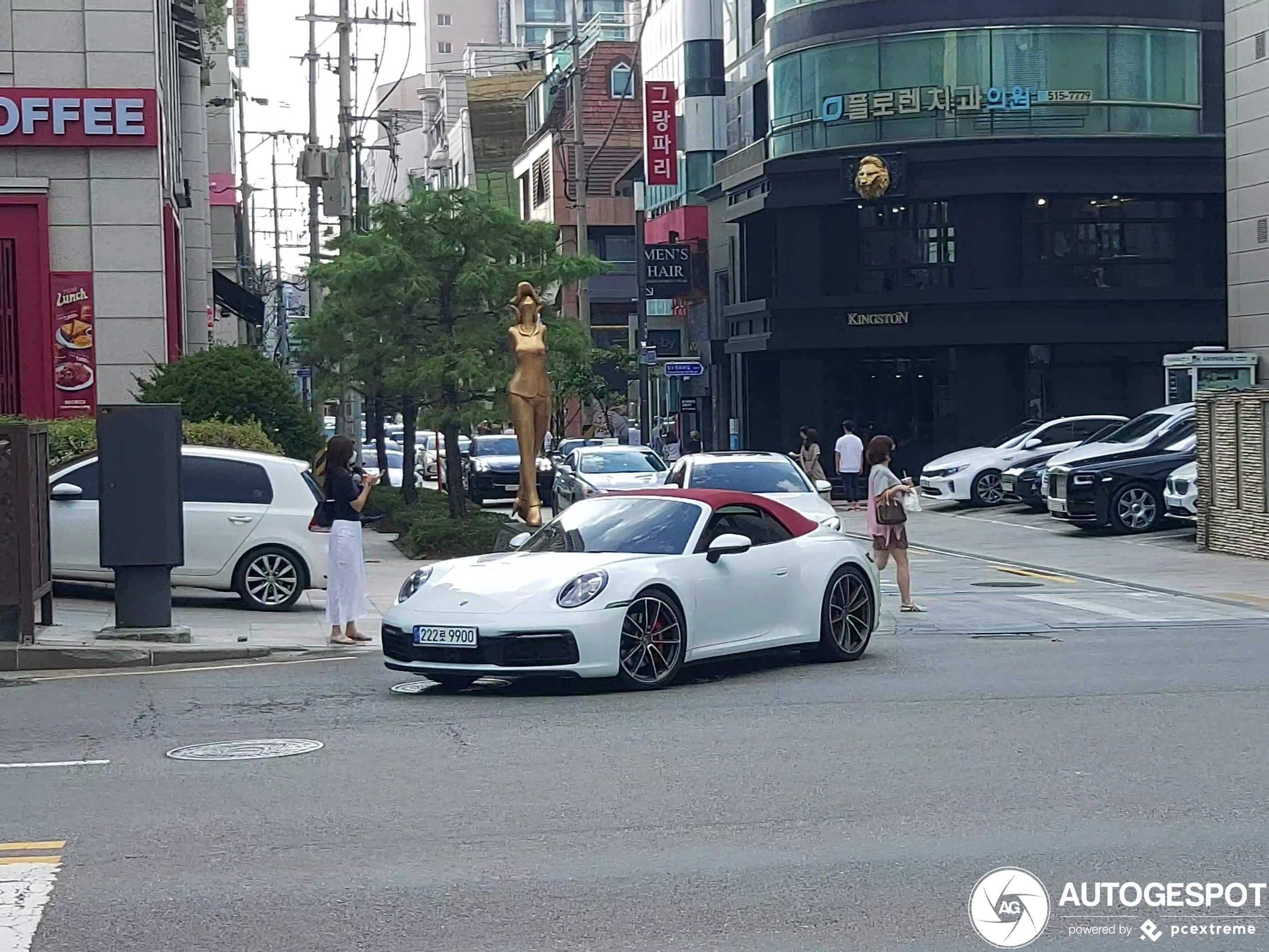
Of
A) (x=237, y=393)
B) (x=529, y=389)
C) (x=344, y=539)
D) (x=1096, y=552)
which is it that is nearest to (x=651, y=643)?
(x=344, y=539)

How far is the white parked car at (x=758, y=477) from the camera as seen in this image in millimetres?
22641

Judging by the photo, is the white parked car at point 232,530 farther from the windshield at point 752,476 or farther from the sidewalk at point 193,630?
the windshield at point 752,476

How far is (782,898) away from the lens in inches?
247

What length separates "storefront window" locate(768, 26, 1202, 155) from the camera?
44.0 meters

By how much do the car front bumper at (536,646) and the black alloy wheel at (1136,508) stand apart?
16880 millimetres

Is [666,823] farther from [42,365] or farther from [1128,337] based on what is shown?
[1128,337]

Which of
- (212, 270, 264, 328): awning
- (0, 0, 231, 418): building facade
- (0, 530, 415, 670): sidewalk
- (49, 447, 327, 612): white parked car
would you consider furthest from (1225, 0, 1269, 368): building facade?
(49, 447, 327, 612): white parked car

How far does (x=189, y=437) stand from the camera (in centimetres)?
2042

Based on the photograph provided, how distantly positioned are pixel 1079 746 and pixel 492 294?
18480 mm

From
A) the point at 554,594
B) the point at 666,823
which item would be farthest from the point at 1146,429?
the point at 666,823

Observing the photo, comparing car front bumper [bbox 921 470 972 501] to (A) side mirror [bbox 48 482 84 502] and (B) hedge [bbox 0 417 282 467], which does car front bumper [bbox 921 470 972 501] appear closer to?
(B) hedge [bbox 0 417 282 467]

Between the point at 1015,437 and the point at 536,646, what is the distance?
27646 mm

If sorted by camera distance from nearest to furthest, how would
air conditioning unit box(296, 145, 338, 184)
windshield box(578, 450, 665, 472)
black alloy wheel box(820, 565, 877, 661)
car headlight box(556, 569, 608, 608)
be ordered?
car headlight box(556, 569, 608, 608) < black alloy wheel box(820, 565, 877, 661) < windshield box(578, 450, 665, 472) < air conditioning unit box(296, 145, 338, 184)

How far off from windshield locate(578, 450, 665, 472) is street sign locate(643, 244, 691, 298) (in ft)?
64.4
